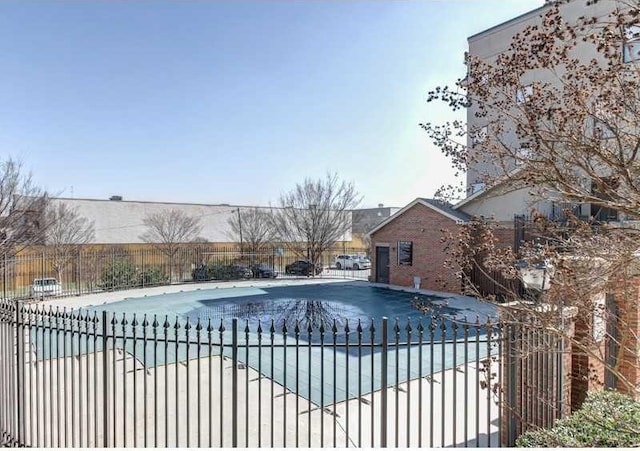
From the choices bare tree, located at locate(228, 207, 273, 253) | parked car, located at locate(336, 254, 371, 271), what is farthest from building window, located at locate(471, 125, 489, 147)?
parked car, located at locate(336, 254, 371, 271)

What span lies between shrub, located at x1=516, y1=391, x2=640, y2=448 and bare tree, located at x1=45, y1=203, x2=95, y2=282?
66.7 feet

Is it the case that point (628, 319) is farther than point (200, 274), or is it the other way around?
point (200, 274)

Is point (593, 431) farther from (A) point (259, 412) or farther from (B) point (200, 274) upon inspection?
(B) point (200, 274)

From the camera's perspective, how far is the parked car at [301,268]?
85.4 ft

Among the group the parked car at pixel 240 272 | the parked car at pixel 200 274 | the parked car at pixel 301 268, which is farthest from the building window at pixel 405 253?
the parked car at pixel 200 274

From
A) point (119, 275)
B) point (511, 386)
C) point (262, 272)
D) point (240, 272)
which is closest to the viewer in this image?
point (511, 386)

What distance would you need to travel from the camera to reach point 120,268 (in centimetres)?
1888

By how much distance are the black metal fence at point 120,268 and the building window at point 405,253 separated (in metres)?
6.79

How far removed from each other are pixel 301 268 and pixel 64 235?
49.2 feet

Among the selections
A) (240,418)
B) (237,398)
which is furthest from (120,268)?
(237,398)

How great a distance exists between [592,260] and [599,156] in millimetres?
818

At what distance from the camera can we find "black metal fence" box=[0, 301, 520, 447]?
12.3 feet

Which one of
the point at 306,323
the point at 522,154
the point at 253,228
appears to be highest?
the point at 522,154

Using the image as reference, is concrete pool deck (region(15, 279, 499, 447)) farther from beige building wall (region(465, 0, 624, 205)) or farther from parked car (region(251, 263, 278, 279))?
parked car (region(251, 263, 278, 279))
